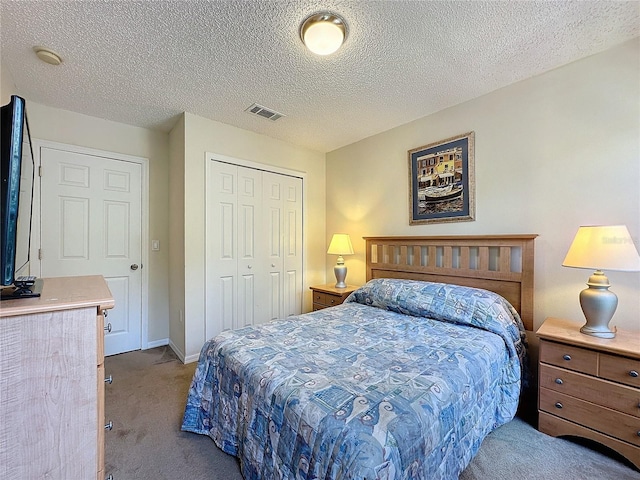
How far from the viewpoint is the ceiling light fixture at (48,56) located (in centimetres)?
187

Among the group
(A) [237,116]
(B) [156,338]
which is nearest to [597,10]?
(A) [237,116]

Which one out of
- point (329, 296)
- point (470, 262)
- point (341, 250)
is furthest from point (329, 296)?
point (470, 262)

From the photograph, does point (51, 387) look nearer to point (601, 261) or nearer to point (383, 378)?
point (383, 378)

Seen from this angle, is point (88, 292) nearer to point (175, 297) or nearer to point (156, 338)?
point (175, 297)

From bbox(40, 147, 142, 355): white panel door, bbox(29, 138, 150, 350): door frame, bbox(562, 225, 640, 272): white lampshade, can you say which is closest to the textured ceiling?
bbox(29, 138, 150, 350): door frame

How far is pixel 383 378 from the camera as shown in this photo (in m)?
1.27

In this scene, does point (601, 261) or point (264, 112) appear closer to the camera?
point (601, 261)

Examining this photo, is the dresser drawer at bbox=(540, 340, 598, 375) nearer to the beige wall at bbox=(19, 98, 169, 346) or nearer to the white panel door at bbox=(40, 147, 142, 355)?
the beige wall at bbox=(19, 98, 169, 346)

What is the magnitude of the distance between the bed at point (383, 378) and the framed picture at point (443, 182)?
312 millimetres

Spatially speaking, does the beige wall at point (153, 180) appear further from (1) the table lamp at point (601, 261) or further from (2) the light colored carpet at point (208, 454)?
(1) the table lamp at point (601, 261)

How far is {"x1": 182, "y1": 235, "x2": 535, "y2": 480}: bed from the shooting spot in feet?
3.26

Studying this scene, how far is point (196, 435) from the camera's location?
1.78 meters

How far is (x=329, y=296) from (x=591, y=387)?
219 cm

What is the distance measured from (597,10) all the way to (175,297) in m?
4.01
